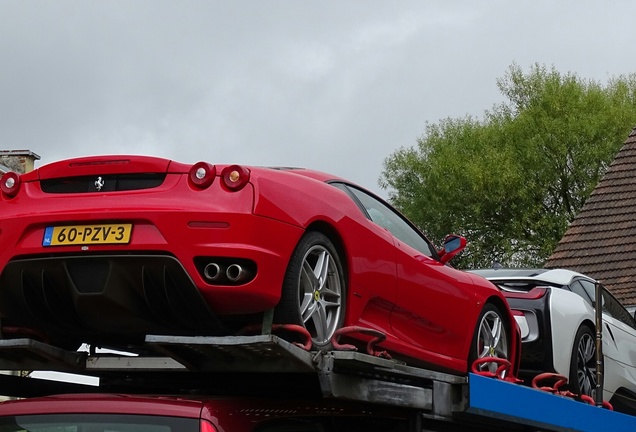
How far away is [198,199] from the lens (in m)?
5.23

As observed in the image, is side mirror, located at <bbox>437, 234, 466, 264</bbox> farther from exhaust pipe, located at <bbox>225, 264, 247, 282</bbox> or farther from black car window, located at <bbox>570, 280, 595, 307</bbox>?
black car window, located at <bbox>570, 280, 595, 307</bbox>

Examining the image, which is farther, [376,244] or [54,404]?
[376,244]

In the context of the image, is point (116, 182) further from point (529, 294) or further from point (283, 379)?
point (529, 294)

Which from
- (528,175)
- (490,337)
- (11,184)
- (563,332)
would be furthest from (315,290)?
(528,175)

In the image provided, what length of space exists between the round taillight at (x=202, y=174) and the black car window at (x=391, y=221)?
1.18 meters

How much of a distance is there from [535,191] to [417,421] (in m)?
37.6

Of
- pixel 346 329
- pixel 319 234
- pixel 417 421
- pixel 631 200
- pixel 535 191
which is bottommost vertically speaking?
pixel 417 421

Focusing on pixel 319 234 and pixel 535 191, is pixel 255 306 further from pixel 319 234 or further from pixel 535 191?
pixel 535 191

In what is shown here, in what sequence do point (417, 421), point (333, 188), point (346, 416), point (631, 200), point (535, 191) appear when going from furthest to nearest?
point (535, 191)
point (631, 200)
point (333, 188)
point (417, 421)
point (346, 416)

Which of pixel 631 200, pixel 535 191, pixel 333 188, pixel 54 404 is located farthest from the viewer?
pixel 535 191

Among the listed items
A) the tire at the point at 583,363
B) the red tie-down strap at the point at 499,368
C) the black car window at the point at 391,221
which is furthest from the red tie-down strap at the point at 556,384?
the black car window at the point at 391,221

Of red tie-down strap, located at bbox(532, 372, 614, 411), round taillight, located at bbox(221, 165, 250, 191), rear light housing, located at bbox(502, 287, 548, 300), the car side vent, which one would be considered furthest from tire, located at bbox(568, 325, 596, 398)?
the car side vent

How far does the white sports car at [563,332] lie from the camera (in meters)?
8.55

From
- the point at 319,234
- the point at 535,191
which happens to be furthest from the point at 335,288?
the point at 535,191
